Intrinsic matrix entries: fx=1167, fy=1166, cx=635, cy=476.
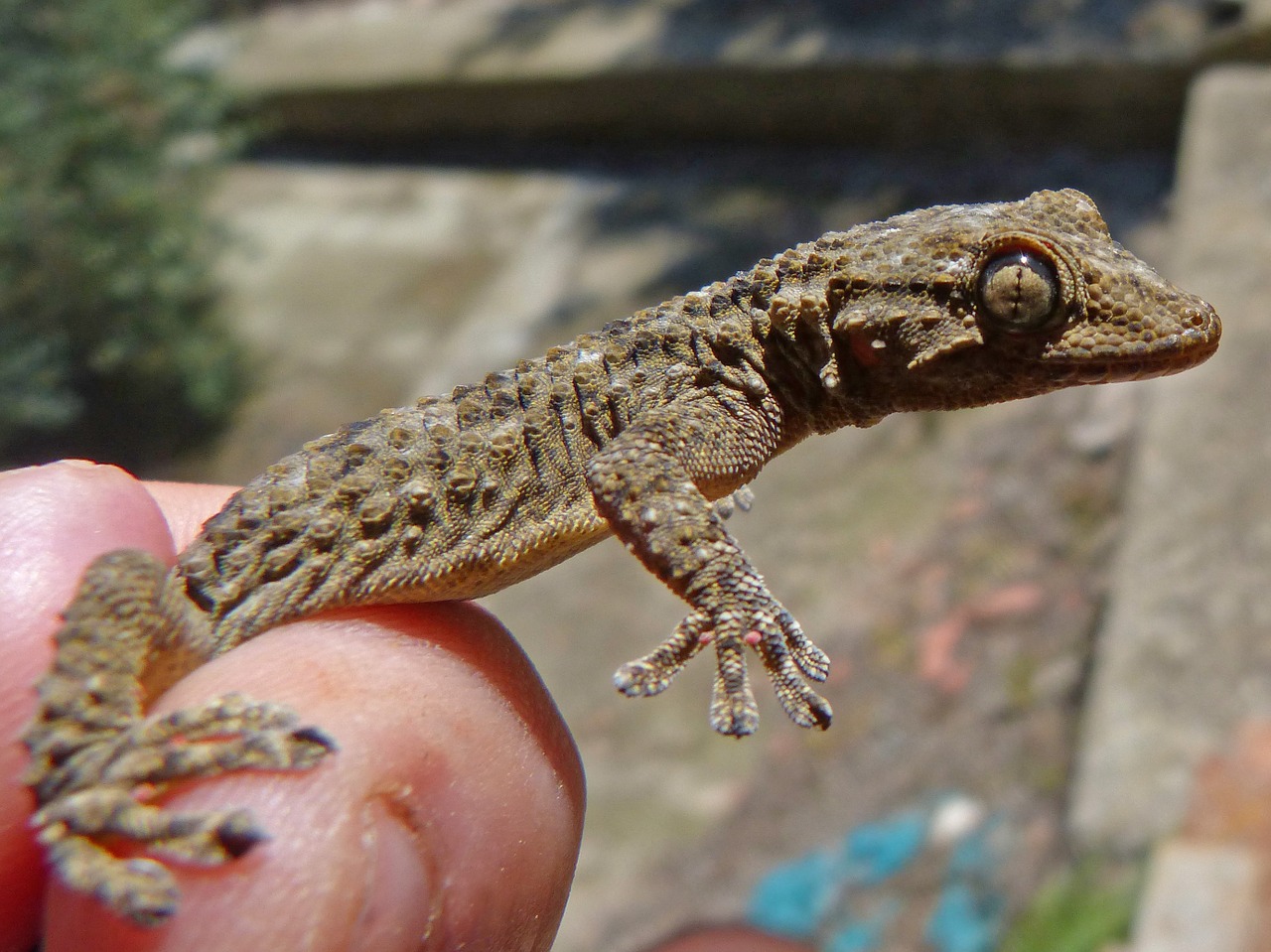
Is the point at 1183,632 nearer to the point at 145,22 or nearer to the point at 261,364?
the point at 261,364

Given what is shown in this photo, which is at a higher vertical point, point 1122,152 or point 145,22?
point 145,22

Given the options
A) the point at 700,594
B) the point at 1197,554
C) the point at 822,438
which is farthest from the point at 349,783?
the point at 822,438

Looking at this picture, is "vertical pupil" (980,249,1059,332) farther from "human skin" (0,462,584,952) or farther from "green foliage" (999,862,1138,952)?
"green foliage" (999,862,1138,952)

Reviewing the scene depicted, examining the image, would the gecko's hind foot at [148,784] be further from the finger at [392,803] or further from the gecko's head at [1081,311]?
the gecko's head at [1081,311]

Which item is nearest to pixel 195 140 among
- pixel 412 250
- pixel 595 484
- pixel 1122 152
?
pixel 412 250

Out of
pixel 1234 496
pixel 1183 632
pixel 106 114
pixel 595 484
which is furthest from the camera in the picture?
pixel 106 114

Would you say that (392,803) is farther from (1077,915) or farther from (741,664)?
(1077,915)
